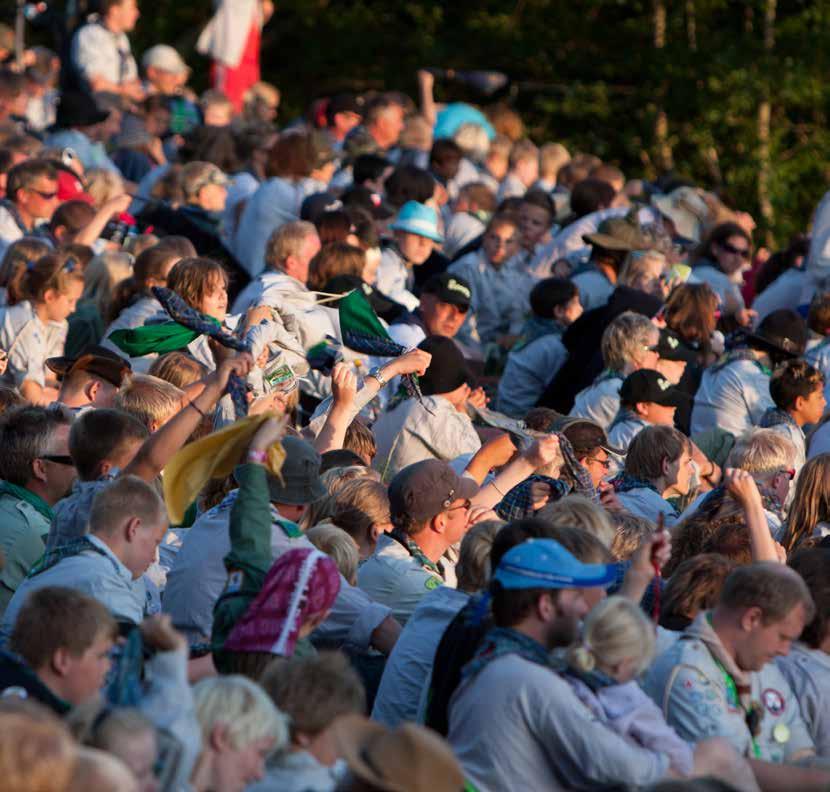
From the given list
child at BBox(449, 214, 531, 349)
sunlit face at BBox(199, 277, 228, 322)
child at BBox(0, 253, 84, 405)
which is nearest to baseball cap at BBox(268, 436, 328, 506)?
sunlit face at BBox(199, 277, 228, 322)

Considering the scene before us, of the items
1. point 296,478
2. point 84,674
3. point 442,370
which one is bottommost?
point 442,370

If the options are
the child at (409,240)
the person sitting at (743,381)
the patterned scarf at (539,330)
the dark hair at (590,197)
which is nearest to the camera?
the person sitting at (743,381)

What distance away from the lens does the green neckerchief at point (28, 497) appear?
6.12 meters

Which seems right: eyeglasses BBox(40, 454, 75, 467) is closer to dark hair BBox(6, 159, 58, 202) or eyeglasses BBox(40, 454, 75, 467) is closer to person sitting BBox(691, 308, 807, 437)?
person sitting BBox(691, 308, 807, 437)

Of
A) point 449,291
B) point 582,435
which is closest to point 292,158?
point 449,291

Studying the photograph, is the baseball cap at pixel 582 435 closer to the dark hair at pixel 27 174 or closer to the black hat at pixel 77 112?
the dark hair at pixel 27 174

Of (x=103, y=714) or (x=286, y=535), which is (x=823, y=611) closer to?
(x=286, y=535)

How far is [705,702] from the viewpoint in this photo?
4961 mm

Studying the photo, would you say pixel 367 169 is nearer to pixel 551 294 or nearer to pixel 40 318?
pixel 551 294

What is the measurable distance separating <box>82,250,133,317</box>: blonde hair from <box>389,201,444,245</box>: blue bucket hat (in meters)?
2.05

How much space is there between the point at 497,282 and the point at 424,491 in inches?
250

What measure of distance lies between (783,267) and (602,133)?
8469 mm

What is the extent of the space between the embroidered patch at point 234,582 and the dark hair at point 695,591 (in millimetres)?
1572

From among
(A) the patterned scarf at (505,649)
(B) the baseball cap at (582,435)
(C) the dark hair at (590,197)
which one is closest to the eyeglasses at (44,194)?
(C) the dark hair at (590,197)
